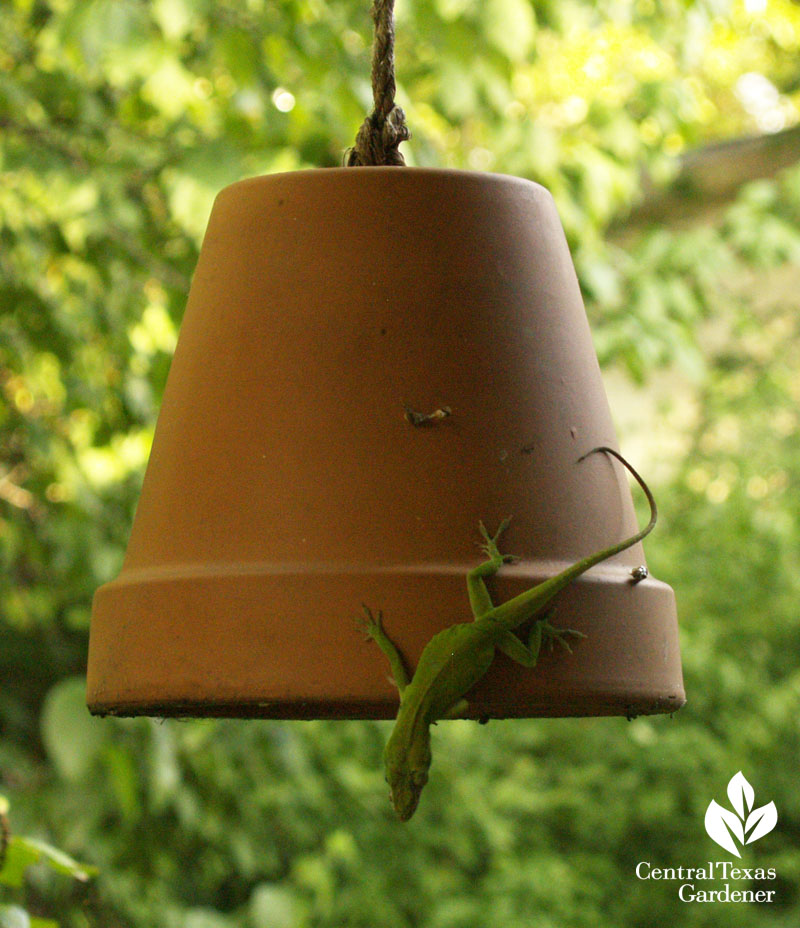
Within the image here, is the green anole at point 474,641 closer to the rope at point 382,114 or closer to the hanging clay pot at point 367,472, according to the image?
the hanging clay pot at point 367,472

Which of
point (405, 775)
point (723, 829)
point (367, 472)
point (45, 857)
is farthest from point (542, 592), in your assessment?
point (723, 829)

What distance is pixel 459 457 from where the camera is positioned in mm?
1027

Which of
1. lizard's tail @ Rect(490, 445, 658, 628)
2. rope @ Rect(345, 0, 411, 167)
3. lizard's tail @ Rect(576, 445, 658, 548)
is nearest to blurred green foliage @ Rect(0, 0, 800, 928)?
rope @ Rect(345, 0, 411, 167)

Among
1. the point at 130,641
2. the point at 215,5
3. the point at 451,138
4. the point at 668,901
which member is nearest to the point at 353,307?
the point at 130,641

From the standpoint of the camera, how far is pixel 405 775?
3.87 feet

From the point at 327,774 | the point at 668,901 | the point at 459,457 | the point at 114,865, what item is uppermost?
the point at 459,457

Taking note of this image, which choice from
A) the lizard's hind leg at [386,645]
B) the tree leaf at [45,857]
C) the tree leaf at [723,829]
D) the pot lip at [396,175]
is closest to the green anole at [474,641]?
the lizard's hind leg at [386,645]

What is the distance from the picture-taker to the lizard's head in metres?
1.15

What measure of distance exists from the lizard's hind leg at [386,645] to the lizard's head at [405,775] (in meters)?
0.23

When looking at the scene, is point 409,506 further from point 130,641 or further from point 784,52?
point 784,52

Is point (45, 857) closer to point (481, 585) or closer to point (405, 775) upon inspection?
point (405, 775)

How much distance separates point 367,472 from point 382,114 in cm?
36

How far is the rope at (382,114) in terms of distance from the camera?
3.60 feet

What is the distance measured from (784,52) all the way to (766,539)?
3.63 meters
